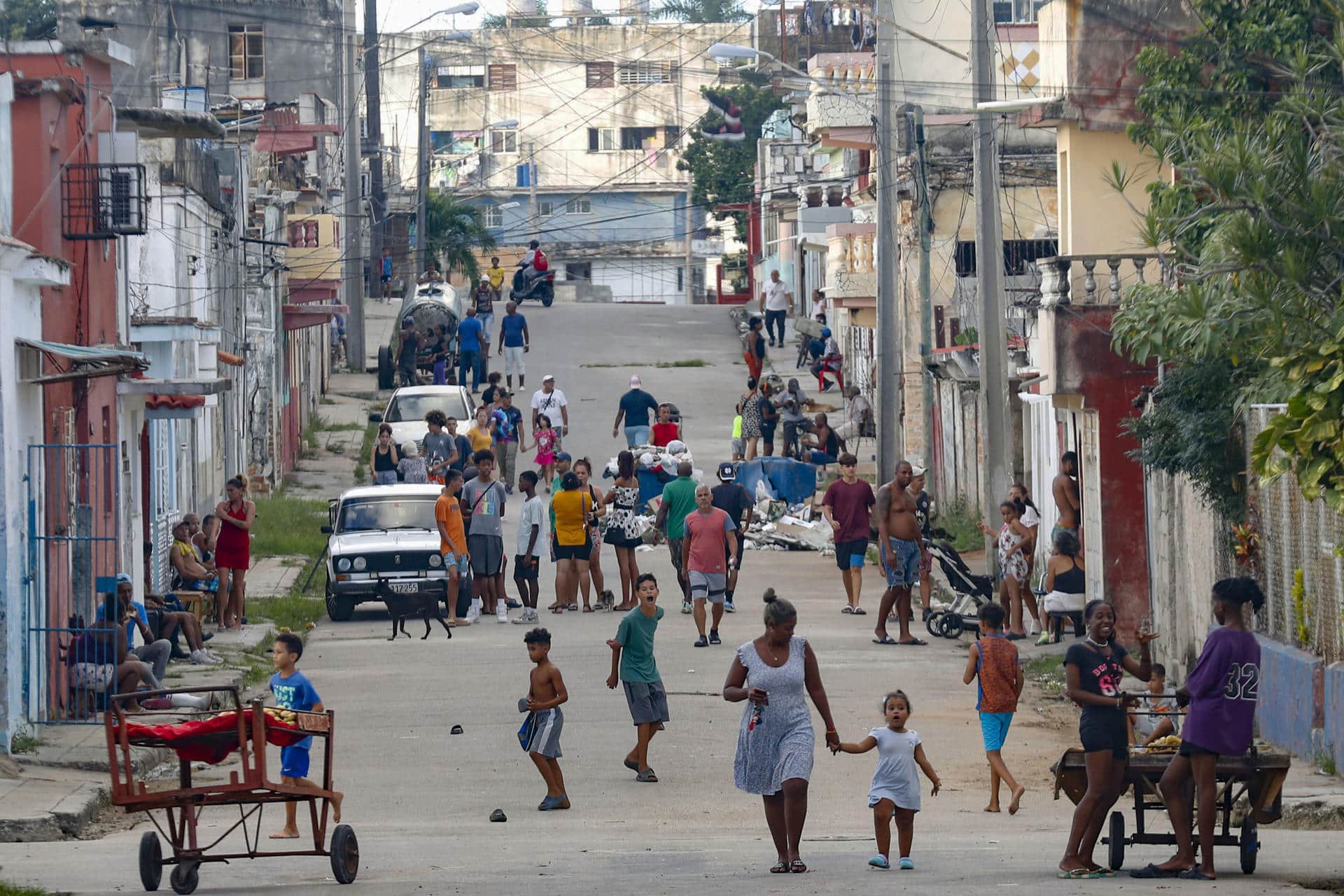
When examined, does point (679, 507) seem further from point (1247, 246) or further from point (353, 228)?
point (353, 228)

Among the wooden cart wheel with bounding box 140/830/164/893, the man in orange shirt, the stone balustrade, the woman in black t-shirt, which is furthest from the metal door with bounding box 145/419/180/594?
the stone balustrade

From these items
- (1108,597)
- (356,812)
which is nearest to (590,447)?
(1108,597)

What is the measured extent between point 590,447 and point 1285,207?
25.4 meters

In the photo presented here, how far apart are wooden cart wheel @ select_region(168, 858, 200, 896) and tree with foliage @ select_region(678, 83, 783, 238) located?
61.7 m

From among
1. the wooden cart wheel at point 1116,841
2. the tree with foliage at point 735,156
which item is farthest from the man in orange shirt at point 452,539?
the tree with foliage at point 735,156

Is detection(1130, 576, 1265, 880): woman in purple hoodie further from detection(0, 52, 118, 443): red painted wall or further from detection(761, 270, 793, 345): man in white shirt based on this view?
detection(761, 270, 793, 345): man in white shirt

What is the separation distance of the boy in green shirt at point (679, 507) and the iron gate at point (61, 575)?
246 inches

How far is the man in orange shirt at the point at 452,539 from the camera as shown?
70.7 feet

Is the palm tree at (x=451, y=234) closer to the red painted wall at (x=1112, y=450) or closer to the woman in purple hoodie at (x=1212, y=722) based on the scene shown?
the red painted wall at (x=1112, y=450)

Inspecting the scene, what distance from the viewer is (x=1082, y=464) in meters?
22.4

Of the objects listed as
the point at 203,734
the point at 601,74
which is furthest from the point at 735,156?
the point at 203,734

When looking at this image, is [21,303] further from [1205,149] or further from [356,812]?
[1205,149]

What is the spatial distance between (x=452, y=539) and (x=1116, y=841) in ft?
39.9

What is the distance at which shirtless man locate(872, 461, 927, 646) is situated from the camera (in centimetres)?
2045
